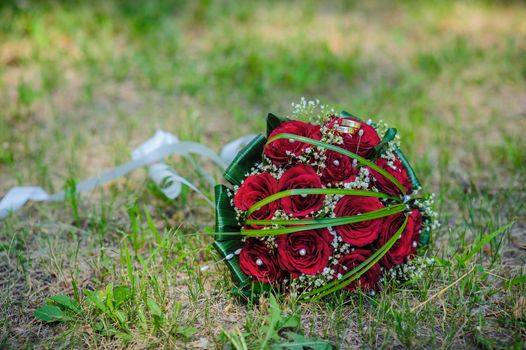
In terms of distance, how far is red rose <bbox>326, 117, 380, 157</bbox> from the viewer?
1.94 meters

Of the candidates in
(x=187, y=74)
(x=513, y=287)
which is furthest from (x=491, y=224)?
(x=187, y=74)

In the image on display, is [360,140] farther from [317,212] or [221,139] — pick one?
[221,139]

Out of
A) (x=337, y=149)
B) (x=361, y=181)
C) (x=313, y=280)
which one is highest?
(x=337, y=149)

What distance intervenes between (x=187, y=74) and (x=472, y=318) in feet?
8.94

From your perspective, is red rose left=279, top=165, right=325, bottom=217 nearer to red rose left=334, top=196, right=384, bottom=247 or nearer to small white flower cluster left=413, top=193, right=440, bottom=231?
red rose left=334, top=196, right=384, bottom=247

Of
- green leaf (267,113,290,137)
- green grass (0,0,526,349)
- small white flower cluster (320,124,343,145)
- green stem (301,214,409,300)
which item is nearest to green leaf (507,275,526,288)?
green grass (0,0,526,349)

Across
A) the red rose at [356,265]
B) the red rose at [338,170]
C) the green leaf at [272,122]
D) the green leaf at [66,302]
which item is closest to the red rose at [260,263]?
the red rose at [356,265]

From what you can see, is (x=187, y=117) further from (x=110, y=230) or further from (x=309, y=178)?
(x=309, y=178)

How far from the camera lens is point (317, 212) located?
6.10 feet

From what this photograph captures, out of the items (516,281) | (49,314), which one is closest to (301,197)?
(516,281)

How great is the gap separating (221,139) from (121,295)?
1.58m

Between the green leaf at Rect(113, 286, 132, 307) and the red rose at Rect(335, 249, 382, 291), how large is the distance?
72cm

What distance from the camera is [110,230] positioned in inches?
97.0

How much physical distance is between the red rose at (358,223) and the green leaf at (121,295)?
0.74 metres
